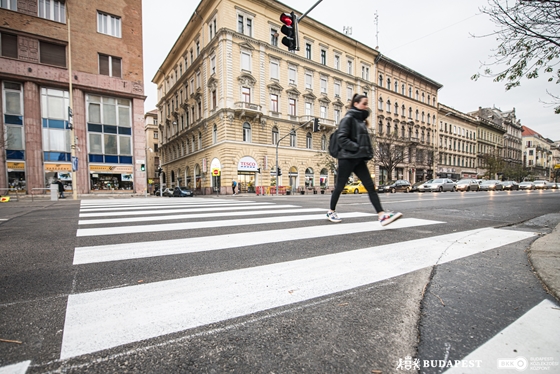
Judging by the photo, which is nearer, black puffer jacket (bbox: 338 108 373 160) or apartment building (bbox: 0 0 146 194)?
black puffer jacket (bbox: 338 108 373 160)

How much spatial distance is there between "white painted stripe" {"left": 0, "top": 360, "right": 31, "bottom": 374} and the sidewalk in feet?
9.00

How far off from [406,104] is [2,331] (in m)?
52.3

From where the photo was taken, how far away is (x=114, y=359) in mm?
1043

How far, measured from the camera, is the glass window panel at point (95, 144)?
20.2 metres

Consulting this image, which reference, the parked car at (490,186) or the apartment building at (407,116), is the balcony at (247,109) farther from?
the parked car at (490,186)

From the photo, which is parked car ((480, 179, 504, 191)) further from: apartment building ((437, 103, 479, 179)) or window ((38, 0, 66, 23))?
window ((38, 0, 66, 23))

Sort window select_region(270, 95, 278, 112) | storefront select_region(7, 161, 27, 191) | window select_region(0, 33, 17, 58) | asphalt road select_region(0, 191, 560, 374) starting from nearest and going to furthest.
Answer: asphalt road select_region(0, 191, 560, 374) < window select_region(0, 33, 17, 58) < storefront select_region(7, 161, 27, 191) < window select_region(270, 95, 278, 112)

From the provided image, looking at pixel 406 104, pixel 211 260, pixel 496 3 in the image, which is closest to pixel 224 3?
pixel 496 3

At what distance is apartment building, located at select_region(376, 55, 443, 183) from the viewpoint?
135ft

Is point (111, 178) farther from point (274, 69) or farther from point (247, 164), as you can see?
point (274, 69)

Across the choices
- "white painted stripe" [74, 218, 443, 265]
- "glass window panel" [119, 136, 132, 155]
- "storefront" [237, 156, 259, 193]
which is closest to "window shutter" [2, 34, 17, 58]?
"glass window panel" [119, 136, 132, 155]

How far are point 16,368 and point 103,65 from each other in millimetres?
25608

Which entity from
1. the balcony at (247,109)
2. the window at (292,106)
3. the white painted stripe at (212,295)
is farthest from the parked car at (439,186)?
the white painted stripe at (212,295)

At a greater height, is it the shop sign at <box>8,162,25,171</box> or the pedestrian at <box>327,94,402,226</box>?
the shop sign at <box>8,162,25,171</box>
